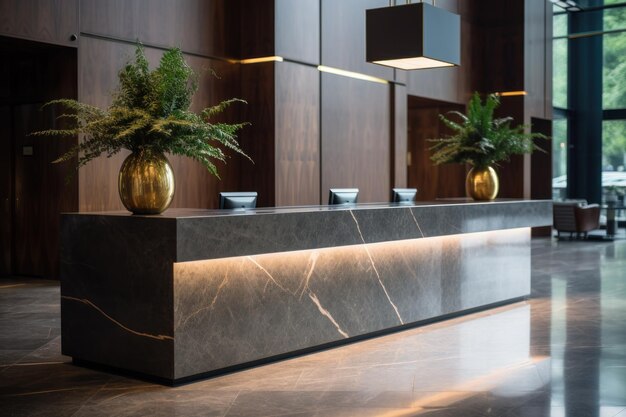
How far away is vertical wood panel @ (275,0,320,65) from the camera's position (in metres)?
10.1

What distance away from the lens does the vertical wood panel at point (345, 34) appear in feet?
35.8

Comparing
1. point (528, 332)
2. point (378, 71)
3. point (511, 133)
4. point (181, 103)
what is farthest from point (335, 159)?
point (181, 103)

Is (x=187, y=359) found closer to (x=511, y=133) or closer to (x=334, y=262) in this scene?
(x=334, y=262)

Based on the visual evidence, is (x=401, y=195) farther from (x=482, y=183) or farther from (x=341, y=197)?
(x=482, y=183)

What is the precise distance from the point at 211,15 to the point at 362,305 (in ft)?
17.9

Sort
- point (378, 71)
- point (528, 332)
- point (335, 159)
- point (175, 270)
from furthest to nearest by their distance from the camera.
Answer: point (378, 71) < point (335, 159) < point (528, 332) < point (175, 270)

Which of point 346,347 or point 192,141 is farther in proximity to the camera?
point 346,347

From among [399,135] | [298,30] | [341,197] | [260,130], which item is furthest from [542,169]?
[341,197]

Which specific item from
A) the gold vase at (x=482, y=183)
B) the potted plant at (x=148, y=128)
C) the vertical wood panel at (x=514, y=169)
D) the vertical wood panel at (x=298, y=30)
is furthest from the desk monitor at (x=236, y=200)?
the vertical wood panel at (x=514, y=169)

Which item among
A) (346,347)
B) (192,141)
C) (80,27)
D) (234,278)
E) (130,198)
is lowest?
(346,347)

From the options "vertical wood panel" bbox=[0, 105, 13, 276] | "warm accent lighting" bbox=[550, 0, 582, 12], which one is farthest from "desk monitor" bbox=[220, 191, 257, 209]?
"warm accent lighting" bbox=[550, 0, 582, 12]

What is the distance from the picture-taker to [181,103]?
480cm

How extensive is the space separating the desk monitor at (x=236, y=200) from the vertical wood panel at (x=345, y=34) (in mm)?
5436

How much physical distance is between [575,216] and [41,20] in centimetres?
1149
